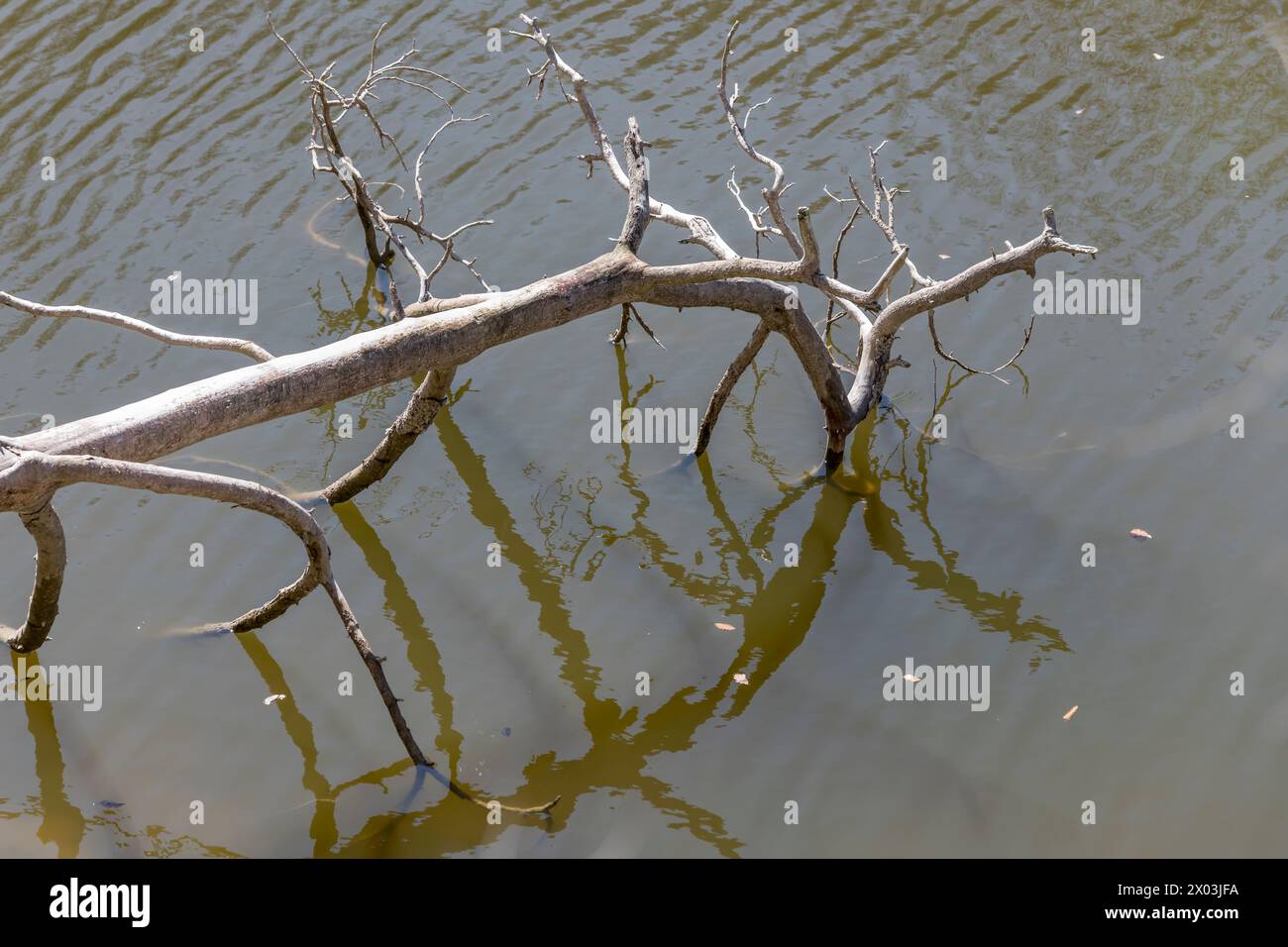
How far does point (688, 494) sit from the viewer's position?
7.86 m

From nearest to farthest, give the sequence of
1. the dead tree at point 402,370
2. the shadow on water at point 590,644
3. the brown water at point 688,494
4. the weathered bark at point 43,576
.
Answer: the dead tree at point 402,370
the weathered bark at point 43,576
the shadow on water at point 590,644
the brown water at point 688,494

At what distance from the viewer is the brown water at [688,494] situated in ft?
19.7

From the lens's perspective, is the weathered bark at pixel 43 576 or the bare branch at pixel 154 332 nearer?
the weathered bark at pixel 43 576

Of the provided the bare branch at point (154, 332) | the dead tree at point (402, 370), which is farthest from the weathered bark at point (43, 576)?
the bare branch at point (154, 332)

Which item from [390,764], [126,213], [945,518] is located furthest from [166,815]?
[126,213]

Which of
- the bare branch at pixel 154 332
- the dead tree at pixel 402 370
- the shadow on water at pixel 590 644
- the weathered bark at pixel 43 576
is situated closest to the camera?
the dead tree at pixel 402 370

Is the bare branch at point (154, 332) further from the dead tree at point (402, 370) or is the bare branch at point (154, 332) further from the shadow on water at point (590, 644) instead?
the shadow on water at point (590, 644)

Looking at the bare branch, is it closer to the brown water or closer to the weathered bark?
the weathered bark

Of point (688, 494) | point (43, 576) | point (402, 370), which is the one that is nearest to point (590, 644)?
point (688, 494)

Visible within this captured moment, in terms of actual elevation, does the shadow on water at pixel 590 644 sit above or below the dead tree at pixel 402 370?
below

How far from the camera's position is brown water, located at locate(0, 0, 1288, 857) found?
19.7 feet

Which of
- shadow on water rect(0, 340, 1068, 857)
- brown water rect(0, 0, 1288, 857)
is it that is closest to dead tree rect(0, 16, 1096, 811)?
shadow on water rect(0, 340, 1068, 857)

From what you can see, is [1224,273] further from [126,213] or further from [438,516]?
[126,213]
